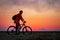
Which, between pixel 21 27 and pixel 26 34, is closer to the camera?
pixel 21 27

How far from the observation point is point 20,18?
53.1 feet

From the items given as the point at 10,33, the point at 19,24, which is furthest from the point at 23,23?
the point at 10,33

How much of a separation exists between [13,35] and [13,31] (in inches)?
21.5

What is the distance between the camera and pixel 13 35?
16.8 metres

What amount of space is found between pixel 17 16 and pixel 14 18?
0.82ft

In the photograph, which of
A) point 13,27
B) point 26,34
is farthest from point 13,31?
point 26,34

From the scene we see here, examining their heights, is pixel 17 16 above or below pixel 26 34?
above

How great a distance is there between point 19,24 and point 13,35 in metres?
1.07

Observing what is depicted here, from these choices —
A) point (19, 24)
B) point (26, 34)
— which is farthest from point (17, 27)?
point (26, 34)

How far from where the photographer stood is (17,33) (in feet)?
54.6

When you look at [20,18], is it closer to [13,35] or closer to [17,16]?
[17,16]

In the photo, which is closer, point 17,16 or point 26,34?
point 17,16

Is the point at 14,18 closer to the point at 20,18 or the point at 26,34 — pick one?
the point at 20,18

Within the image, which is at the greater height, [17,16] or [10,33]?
[17,16]
